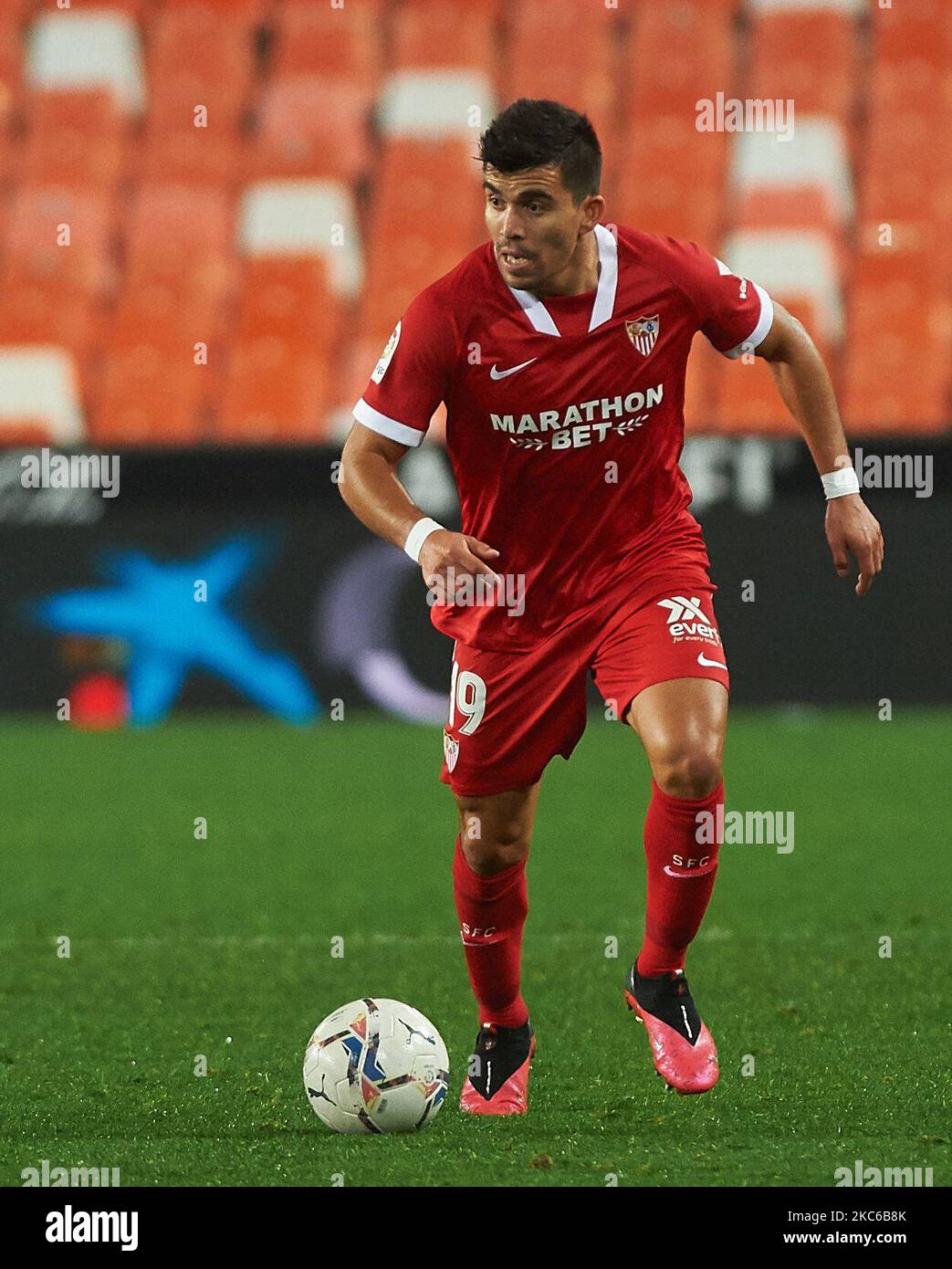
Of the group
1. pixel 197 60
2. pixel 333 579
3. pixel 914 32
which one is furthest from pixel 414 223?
pixel 333 579

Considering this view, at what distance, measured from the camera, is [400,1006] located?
3951mm

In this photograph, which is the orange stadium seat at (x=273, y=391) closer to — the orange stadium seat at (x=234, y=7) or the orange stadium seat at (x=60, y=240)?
the orange stadium seat at (x=60, y=240)

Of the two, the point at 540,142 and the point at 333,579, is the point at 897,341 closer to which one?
the point at 333,579

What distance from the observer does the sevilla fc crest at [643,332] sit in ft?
13.4

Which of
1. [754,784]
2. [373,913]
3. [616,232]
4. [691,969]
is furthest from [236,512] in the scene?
[616,232]

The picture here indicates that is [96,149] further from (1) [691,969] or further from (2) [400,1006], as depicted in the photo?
(2) [400,1006]

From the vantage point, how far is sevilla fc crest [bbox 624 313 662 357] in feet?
13.4

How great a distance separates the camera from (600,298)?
4094mm

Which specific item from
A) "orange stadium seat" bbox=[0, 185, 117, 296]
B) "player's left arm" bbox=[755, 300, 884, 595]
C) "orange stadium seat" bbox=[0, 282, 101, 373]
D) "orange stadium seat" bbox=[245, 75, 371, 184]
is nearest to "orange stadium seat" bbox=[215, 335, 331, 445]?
"orange stadium seat" bbox=[0, 282, 101, 373]

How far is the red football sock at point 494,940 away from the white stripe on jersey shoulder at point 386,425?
829 millimetres

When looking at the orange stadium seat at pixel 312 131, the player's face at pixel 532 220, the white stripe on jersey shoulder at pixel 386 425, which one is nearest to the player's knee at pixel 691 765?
the white stripe on jersey shoulder at pixel 386 425

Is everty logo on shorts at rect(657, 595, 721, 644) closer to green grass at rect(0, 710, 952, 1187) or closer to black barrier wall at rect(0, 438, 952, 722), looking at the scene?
green grass at rect(0, 710, 952, 1187)
